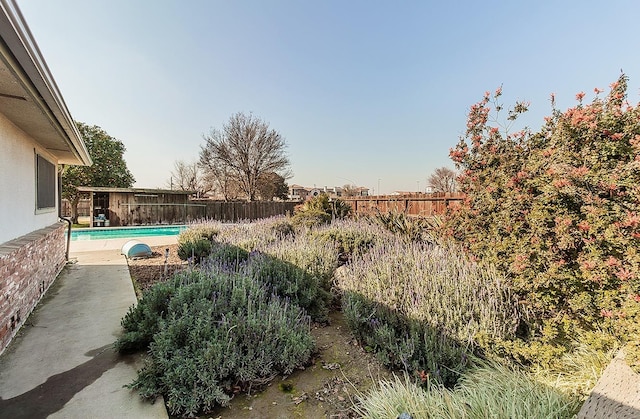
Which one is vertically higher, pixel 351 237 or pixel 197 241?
pixel 351 237

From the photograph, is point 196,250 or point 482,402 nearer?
point 482,402

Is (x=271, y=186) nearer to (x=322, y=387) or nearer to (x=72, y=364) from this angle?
(x=72, y=364)

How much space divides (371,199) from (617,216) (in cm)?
1141

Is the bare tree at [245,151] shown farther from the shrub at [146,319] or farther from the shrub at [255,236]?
the shrub at [146,319]

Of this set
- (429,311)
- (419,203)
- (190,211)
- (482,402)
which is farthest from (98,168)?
(482,402)

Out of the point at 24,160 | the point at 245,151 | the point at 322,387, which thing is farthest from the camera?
the point at 245,151

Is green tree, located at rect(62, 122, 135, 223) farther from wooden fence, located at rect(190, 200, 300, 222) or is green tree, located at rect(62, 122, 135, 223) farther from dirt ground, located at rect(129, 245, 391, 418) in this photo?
dirt ground, located at rect(129, 245, 391, 418)

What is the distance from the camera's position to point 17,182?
4109 mm

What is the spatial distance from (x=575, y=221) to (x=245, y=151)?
25604mm

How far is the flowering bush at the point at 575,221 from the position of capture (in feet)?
8.18

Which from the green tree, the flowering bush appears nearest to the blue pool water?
the green tree

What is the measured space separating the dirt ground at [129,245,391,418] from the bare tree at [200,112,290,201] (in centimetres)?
2428

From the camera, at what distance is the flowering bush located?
2.49 meters

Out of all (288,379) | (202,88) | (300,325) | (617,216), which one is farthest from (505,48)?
(202,88)
